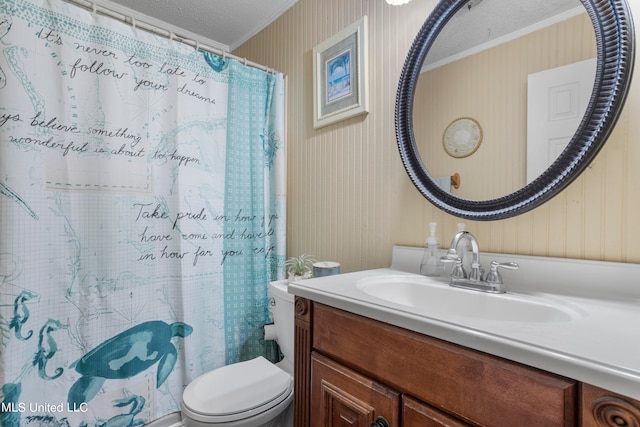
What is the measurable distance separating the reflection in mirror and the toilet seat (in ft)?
3.27

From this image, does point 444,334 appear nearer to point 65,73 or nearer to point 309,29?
point 65,73

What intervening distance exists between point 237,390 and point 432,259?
34.5 inches

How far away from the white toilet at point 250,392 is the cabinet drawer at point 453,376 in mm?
498

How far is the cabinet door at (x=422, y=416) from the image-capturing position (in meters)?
0.57

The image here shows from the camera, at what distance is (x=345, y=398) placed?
761 mm

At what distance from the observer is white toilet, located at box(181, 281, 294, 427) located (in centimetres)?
104

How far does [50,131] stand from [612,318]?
69.1 inches

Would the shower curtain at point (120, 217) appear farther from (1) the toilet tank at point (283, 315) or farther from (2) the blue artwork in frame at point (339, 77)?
(2) the blue artwork in frame at point (339, 77)

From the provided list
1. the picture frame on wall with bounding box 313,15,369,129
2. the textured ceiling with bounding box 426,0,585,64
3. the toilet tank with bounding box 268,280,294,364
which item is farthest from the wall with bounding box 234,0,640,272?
the toilet tank with bounding box 268,280,294,364

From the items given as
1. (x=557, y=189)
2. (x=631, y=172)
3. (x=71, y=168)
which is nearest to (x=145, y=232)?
(x=71, y=168)

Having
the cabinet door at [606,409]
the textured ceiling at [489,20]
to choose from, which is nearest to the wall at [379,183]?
the textured ceiling at [489,20]

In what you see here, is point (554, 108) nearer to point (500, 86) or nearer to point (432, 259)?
point (500, 86)

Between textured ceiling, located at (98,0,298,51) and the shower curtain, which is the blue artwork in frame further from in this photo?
textured ceiling, located at (98,0,298,51)

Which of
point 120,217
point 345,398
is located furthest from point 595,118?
point 120,217
